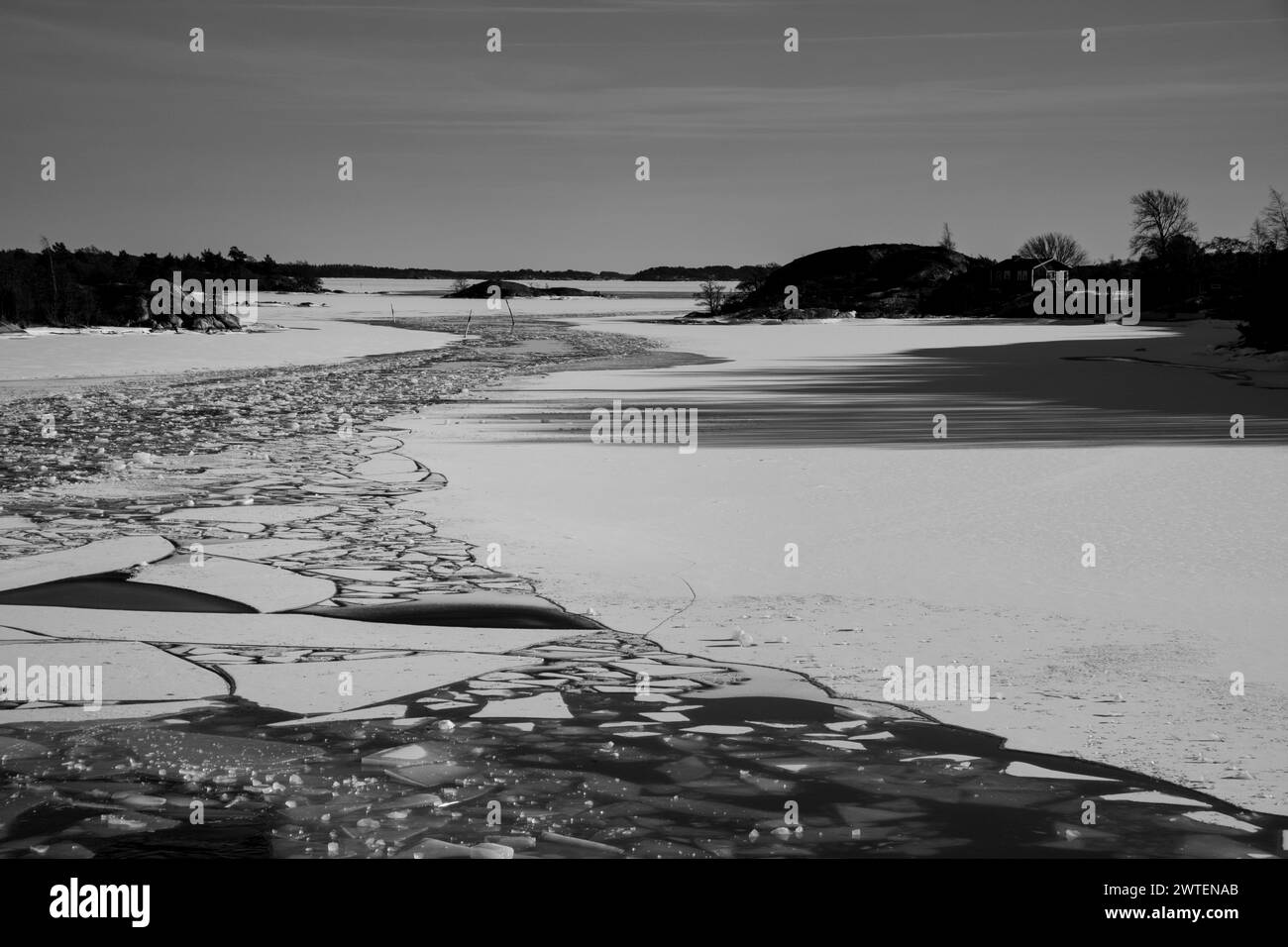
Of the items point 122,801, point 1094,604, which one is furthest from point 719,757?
point 1094,604

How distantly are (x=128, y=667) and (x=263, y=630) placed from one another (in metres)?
0.70

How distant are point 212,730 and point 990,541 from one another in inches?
201

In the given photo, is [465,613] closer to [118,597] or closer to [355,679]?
[355,679]

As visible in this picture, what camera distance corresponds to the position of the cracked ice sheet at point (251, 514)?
8492 mm

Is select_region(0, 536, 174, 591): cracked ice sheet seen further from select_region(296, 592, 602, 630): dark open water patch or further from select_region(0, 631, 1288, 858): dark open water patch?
select_region(0, 631, 1288, 858): dark open water patch

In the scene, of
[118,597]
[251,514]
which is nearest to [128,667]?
[118,597]

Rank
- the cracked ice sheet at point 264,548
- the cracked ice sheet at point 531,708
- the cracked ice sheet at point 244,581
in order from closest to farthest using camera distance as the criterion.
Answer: the cracked ice sheet at point 531,708 → the cracked ice sheet at point 244,581 → the cracked ice sheet at point 264,548

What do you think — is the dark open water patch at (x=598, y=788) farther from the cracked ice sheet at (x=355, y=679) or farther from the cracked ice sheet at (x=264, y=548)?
the cracked ice sheet at (x=264, y=548)

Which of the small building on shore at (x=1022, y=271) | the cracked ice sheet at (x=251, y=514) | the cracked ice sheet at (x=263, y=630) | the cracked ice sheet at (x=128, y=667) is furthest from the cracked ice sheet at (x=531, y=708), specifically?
the small building on shore at (x=1022, y=271)

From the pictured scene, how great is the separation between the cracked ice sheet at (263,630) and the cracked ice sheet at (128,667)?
18cm

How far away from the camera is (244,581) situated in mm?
6652

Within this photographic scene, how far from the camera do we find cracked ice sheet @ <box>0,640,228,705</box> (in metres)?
4.83
